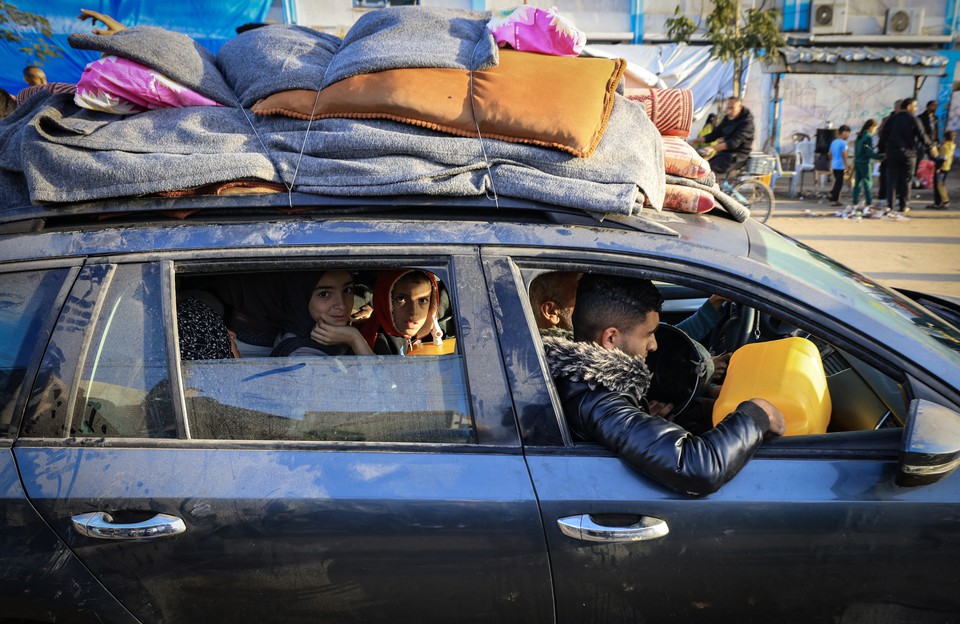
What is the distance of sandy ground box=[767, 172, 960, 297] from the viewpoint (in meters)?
7.06

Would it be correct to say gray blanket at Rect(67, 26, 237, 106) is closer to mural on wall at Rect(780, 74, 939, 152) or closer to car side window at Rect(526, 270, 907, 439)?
car side window at Rect(526, 270, 907, 439)

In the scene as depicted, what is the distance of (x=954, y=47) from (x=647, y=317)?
19.4 metres

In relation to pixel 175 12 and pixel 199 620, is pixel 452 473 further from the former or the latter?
pixel 175 12

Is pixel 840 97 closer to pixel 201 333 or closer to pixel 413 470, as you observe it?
pixel 201 333

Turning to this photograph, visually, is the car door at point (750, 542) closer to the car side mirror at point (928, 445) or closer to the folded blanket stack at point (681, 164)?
the car side mirror at point (928, 445)

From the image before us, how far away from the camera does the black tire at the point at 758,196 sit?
33.4 ft

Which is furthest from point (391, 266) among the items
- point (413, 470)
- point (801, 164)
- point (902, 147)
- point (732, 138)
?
point (801, 164)

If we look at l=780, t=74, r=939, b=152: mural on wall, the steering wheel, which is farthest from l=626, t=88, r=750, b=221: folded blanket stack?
l=780, t=74, r=939, b=152: mural on wall

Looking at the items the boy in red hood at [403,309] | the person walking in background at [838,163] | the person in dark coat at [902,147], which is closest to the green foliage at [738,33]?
the person walking in background at [838,163]

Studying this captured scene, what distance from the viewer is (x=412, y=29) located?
214 cm

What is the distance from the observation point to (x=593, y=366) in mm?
1794

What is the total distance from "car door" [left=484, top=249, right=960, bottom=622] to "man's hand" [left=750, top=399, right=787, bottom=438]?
13 cm

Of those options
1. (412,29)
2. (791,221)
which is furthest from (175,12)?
(412,29)

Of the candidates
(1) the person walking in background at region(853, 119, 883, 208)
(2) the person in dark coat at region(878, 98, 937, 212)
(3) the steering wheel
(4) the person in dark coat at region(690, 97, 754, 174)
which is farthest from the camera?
(1) the person walking in background at region(853, 119, 883, 208)
